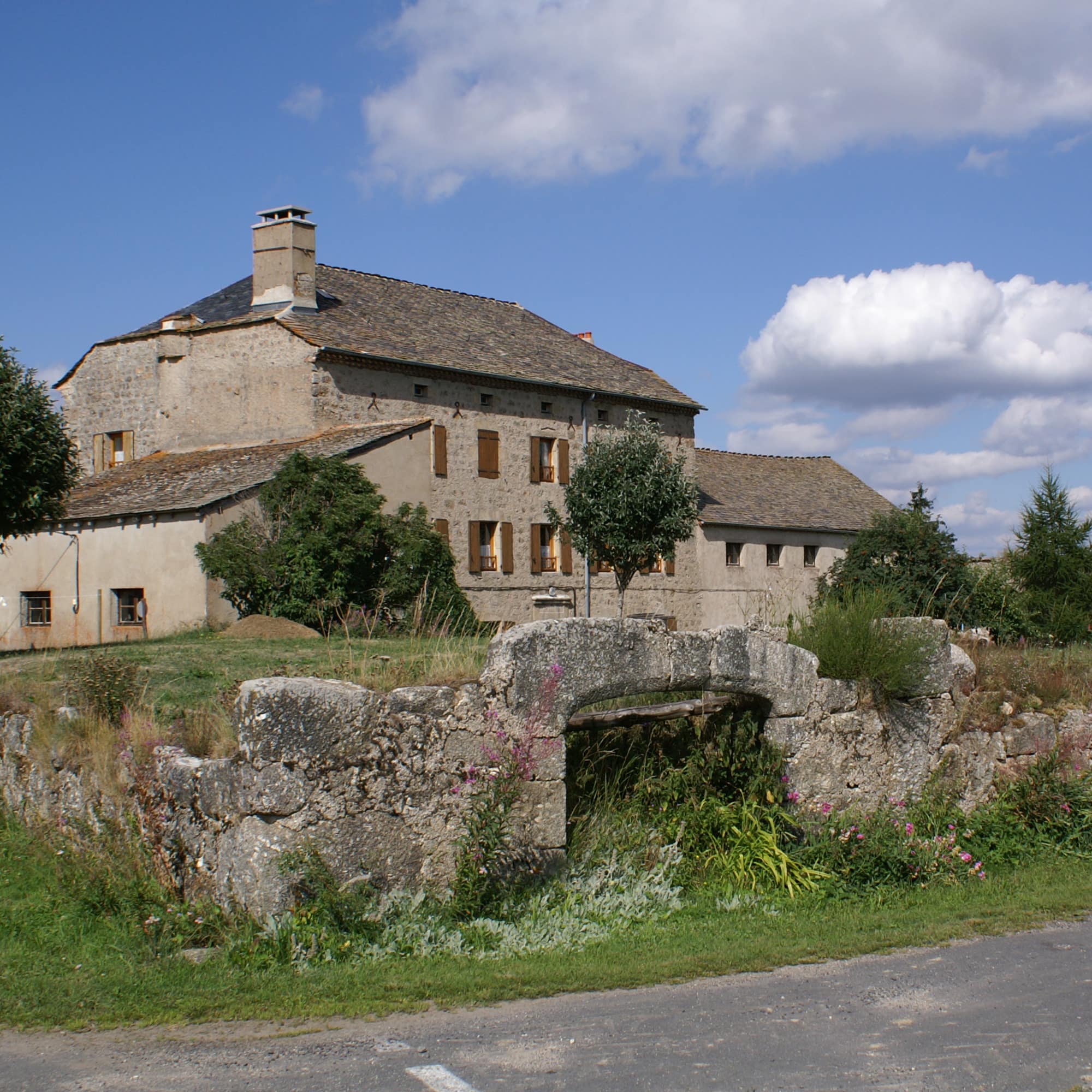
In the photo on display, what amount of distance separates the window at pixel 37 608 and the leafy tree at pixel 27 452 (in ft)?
22.4

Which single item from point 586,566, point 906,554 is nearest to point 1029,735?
point 906,554

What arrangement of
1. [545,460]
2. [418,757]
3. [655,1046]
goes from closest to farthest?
[655,1046]
[418,757]
[545,460]

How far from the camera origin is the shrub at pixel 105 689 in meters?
8.63

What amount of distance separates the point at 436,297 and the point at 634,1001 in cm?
2920

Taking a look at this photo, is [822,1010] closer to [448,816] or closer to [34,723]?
[448,816]

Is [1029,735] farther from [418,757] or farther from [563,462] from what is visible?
[563,462]

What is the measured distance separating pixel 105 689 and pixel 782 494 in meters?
31.1

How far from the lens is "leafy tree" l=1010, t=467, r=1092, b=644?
23641 millimetres

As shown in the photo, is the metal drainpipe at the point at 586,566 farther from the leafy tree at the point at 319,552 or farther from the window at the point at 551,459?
the leafy tree at the point at 319,552

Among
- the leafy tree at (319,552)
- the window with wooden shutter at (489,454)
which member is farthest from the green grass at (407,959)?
the window with wooden shutter at (489,454)

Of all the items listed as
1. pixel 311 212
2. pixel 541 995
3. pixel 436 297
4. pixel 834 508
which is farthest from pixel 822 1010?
pixel 834 508

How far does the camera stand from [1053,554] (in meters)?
24.4

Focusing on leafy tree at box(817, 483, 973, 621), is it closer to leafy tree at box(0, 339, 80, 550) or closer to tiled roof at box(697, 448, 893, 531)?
tiled roof at box(697, 448, 893, 531)

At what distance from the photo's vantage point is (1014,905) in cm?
764
